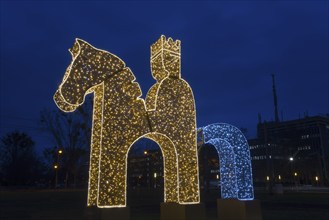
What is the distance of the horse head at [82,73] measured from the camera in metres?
7.56

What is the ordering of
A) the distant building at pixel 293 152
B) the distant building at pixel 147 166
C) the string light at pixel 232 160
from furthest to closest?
the distant building at pixel 293 152 < the distant building at pixel 147 166 < the string light at pixel 232 160

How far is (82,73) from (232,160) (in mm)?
5151

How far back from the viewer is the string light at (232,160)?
10055 mm

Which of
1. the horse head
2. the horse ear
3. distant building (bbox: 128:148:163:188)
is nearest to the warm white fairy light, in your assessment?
the horse head

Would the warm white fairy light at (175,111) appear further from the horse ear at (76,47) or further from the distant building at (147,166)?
the distant building at (147,166)

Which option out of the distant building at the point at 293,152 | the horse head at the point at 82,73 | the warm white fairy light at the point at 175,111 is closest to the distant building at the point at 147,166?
the distant building at the point at 293,152

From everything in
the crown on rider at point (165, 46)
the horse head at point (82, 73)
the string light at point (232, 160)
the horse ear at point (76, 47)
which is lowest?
the string light at point (232, 160)

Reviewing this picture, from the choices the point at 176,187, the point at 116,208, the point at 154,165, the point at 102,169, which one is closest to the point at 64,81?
the point at 102,169

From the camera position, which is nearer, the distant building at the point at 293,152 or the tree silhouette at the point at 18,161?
the tree silhouette at the point at 18,161

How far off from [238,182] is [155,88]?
3.73m

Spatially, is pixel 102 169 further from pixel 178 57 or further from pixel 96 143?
pixel 178 57

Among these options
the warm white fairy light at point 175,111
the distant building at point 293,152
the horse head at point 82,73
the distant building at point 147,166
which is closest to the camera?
the horse head at point 82,73

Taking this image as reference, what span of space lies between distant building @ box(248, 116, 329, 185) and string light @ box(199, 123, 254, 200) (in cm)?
2075

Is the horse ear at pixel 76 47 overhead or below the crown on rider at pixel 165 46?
below
